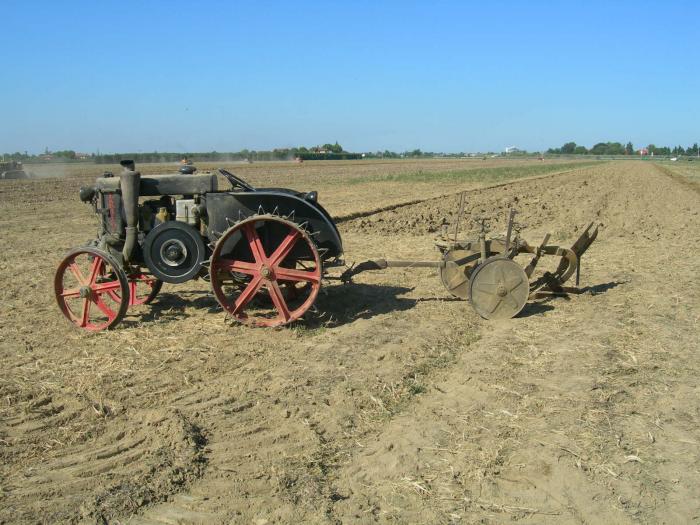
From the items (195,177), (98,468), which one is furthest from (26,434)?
(195,177)

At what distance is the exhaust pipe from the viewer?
643cm

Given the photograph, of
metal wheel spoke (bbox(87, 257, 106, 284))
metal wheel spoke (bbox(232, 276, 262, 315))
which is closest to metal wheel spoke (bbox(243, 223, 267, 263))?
metal wheel spoke (bbox(232, 276, 262, 315))

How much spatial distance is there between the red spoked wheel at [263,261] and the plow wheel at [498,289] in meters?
1.84

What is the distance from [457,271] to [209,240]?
2992 millimetres

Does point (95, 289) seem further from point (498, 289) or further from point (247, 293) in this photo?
point (498, 289)

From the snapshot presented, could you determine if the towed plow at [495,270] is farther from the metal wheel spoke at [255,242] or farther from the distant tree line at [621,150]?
the distant tree line at [621,150]

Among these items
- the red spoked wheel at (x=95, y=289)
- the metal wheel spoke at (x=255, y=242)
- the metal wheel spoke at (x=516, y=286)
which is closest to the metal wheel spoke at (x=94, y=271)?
the red spoked wheel at (x=95, y=289)

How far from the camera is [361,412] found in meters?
4.60

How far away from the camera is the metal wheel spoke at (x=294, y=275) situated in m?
6.34

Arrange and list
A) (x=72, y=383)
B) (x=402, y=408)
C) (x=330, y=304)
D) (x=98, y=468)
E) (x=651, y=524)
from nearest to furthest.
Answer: (x=651, y=524) → (x=98, y=468) → (x=402, y=408) → (x=72, y=383) → (x=330, y=304)

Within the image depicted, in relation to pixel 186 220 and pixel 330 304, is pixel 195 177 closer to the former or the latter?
pixel 186 220

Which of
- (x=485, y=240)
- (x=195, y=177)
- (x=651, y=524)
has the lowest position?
(x=651, y=524)

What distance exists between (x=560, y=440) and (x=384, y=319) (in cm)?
305

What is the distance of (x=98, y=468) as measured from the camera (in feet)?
12.6
